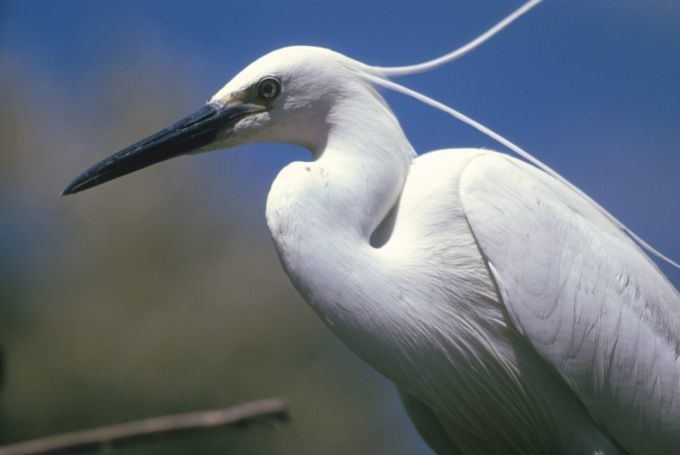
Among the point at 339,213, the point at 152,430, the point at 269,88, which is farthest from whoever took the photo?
the point at 269,88

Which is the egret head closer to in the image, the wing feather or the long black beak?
the long black beak

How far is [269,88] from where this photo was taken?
4.28ft

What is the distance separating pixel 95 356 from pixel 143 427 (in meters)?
2.45

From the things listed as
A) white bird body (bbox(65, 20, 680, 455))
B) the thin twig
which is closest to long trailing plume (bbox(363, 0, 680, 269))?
white bird body (bbox(65, 20, 680, 455))

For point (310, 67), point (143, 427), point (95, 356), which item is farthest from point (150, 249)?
point (143, 427)

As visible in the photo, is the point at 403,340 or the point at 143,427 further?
the point at 403,340

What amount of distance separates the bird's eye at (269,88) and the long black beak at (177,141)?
0.03m

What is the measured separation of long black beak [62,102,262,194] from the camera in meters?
1.32

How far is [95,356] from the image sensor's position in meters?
3.13

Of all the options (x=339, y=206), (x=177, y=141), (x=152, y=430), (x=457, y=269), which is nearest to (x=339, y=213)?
(x=339, y=206)

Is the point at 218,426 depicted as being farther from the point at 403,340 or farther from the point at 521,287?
the point at 521,287

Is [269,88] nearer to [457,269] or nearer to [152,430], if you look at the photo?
[457,269]

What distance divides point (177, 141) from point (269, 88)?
0.59 feet

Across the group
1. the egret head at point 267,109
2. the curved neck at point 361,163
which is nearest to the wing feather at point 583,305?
the curved neck at point 361,163
